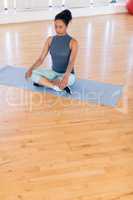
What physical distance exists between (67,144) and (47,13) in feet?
13.7

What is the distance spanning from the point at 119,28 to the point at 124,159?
378cm

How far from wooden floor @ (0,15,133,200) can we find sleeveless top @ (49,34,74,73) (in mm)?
341

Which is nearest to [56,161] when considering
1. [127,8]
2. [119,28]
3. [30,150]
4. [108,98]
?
[30,150]

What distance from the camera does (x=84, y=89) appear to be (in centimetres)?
290

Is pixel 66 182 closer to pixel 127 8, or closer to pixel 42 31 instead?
pixel 42 31

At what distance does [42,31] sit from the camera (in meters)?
4.97

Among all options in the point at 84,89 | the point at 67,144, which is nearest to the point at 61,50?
the point at 84,89

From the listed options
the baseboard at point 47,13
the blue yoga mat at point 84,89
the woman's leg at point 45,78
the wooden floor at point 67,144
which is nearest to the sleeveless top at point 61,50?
the woman's leg at point 45,78

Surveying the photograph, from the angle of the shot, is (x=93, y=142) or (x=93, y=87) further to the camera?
(x=93, y=87)

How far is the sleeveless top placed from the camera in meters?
2.81

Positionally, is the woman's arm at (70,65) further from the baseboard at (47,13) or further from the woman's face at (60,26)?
the baseboard at (47,13)

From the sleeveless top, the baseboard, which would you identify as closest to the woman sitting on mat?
the sleeveless top

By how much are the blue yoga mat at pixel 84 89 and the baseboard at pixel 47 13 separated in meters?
2.49

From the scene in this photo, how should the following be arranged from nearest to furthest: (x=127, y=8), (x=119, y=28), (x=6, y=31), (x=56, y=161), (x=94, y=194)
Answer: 1. (x=94, y=194)
2. (x=56, y=161)
3. (x=6, y=31)
4. (x=119, y=28)
5. (x=127, y=8)
